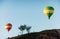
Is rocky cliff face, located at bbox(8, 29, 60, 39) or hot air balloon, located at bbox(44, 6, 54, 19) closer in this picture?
rocky cliff face, located at bbox(8, 29, 60, 39)

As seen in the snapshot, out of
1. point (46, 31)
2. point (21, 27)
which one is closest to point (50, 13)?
point (46, 31)

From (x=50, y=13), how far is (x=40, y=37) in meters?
6.95

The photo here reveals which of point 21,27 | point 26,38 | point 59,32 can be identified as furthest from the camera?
point 21,27

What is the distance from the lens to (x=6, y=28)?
80.3ft

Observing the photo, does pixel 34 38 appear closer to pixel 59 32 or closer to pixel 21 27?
pixel 59 32

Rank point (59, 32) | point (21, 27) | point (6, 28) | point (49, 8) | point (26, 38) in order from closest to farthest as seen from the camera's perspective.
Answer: point (26, 38) → point (59, 32) → point (49, 8) → point (6, 28) → point (21, 27)

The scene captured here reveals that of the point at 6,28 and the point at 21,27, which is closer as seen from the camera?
the point at 6,28

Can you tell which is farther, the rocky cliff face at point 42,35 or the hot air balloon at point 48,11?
the hot air balloon at point 48,11

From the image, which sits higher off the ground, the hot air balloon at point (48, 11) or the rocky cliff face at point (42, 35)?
the hot air balloon at point (48, 11)

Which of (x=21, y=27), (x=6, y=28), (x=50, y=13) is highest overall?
(x=50, y=13)

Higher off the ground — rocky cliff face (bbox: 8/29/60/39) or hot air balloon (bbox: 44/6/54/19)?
hot air balloon (bbox: 44/6/54/19)

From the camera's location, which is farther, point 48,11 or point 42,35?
point 48,11

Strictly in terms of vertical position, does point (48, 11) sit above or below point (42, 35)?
above

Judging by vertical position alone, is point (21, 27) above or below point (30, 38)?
below
